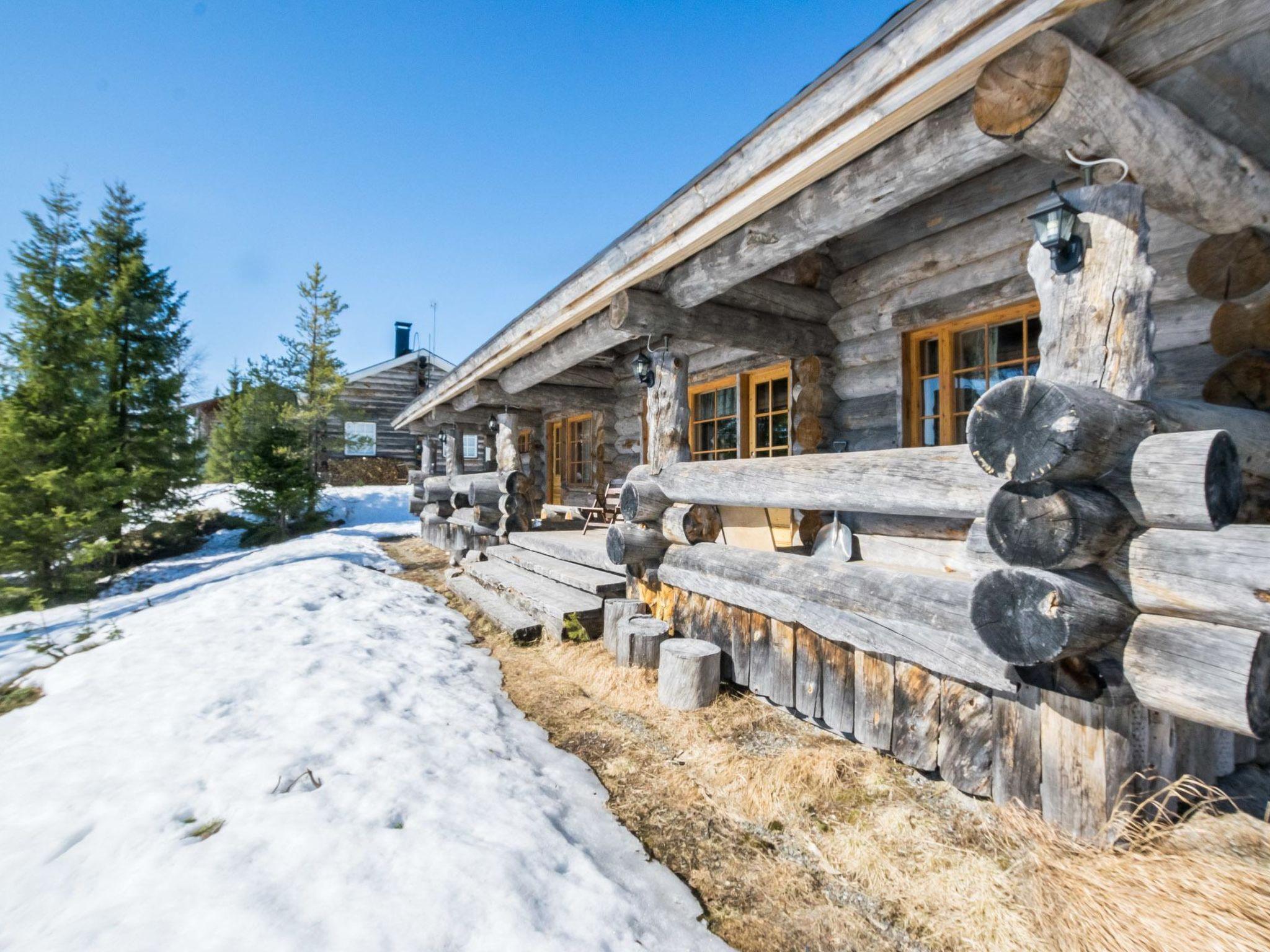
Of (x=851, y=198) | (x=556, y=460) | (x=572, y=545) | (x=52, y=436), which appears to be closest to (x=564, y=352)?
(x=572, y=545)

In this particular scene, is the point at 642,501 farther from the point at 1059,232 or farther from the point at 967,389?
the point at 1059,232

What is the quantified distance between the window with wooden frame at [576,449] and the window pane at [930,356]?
652cm

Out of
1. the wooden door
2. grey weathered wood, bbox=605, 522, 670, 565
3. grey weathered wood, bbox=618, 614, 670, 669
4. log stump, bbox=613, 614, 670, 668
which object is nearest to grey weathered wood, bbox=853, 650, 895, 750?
grey weathered wood, bbox=618, 614, 670, 669

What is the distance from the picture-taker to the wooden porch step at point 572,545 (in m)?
5.78

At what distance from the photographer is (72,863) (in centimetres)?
199

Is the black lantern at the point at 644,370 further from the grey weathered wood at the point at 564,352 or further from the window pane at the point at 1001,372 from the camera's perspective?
the window pane at the point at 1001,372

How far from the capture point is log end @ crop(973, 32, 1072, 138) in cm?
205

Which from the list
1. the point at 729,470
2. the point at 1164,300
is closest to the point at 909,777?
the point at 729,470

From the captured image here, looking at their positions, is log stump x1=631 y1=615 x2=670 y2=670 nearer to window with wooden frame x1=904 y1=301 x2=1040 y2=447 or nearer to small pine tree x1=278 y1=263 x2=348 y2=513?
window with wooden frame x1=904 y1=301 x2=1040 y2=447

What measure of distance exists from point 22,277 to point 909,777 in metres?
15.6

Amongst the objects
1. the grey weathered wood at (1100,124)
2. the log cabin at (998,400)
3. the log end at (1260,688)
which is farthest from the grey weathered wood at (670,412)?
the log end at (1260,688)

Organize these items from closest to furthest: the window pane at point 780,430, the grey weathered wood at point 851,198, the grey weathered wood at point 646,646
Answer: the grey weathered wood at point 851,198 < the grey weathered wood at point 646,646 < the window pane at point 780,430

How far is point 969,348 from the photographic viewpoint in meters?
4.68

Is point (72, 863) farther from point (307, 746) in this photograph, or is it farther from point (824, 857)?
point (824, 857)
